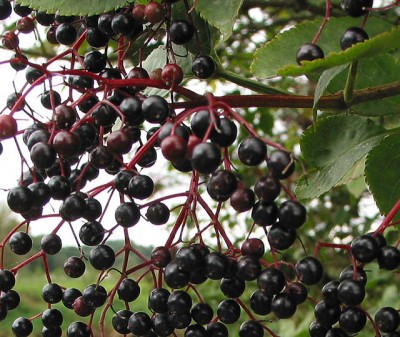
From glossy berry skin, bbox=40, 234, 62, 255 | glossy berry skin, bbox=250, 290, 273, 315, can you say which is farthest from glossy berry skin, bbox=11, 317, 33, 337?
glossy berry skin, bbox=250, 290, 273, 315

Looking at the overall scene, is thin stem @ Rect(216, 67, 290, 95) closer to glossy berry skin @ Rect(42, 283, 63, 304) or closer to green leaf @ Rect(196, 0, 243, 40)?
green leaf @ Rect(196, 0, 243, 40)

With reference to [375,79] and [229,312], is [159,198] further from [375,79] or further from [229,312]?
[375,79]

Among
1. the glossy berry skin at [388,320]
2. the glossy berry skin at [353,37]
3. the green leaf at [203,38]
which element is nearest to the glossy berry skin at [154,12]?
the green leaf at [203,38]

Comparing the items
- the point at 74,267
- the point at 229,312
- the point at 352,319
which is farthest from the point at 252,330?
the point at 74,267

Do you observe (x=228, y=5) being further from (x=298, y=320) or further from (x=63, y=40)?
(x=298, y=320)

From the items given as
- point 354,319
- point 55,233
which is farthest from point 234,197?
point 55,233

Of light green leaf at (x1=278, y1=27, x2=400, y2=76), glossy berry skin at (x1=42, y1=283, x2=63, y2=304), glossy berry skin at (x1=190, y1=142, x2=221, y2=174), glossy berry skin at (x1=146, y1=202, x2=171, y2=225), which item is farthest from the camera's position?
glossy berry skin at (x1=42, y1=283, x2=63, y2=304)
